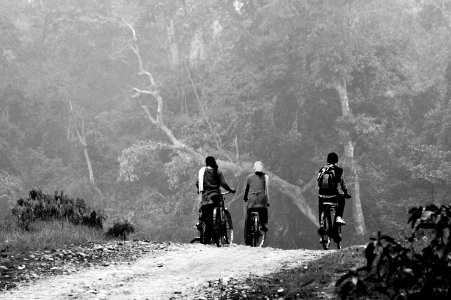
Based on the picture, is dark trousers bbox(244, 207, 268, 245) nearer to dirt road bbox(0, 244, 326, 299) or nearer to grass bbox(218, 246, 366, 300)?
dirt road bbox(0, 244, 326, 299)

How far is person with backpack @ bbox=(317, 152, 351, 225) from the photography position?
1356cm

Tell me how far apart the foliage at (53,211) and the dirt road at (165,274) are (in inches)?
130

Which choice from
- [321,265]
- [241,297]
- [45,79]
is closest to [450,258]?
[241,297]

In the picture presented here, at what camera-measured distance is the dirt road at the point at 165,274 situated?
909cm

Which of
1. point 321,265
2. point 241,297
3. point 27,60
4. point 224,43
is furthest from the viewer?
point 27,60

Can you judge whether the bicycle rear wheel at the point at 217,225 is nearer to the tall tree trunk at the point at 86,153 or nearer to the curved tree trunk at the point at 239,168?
the curved tree trunk at the point at 239,168

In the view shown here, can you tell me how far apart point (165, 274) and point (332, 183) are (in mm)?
4509

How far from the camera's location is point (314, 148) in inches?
1590

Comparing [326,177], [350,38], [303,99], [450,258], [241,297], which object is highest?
[350,38]

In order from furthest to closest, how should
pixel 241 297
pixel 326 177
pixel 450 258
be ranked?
1. pixel 326 177
2. pixel 241 297
3. pixel 450 258

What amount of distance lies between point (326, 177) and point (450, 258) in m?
8.68

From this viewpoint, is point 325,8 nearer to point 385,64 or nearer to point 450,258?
point 385,64

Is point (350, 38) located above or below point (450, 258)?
above

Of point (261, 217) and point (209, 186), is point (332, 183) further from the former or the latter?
point (209, 186)
